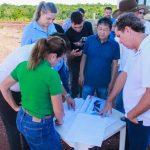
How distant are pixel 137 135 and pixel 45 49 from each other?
90 cm

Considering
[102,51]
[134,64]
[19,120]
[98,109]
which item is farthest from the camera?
[102,51]

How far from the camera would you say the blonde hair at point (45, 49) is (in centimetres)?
204

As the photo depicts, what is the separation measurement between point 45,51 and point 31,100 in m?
0.35

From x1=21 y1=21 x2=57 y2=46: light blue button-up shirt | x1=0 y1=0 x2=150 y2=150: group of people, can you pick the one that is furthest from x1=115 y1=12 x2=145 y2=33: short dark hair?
x1=21 y1=21 x2=57 y2=46: light blue button-up shirt

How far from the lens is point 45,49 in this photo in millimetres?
2066

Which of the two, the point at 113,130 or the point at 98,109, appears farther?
the point at 98,109

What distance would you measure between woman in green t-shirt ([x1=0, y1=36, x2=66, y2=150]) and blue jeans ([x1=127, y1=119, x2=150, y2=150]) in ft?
1.70

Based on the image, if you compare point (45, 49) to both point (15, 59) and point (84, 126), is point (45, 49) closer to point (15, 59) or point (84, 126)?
point (15, 59)

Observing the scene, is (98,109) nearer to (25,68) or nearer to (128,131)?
(128,131)

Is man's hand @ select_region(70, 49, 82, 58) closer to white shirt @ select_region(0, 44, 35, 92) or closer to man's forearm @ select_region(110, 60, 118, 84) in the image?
A: man's forearm @ select_region(110, 60, 118, 84)

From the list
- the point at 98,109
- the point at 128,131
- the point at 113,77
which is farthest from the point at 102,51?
the point at 128,131

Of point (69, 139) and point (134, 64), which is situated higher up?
point (134, 64)

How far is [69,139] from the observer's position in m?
2.13

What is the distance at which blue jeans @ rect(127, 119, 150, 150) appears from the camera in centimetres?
221
